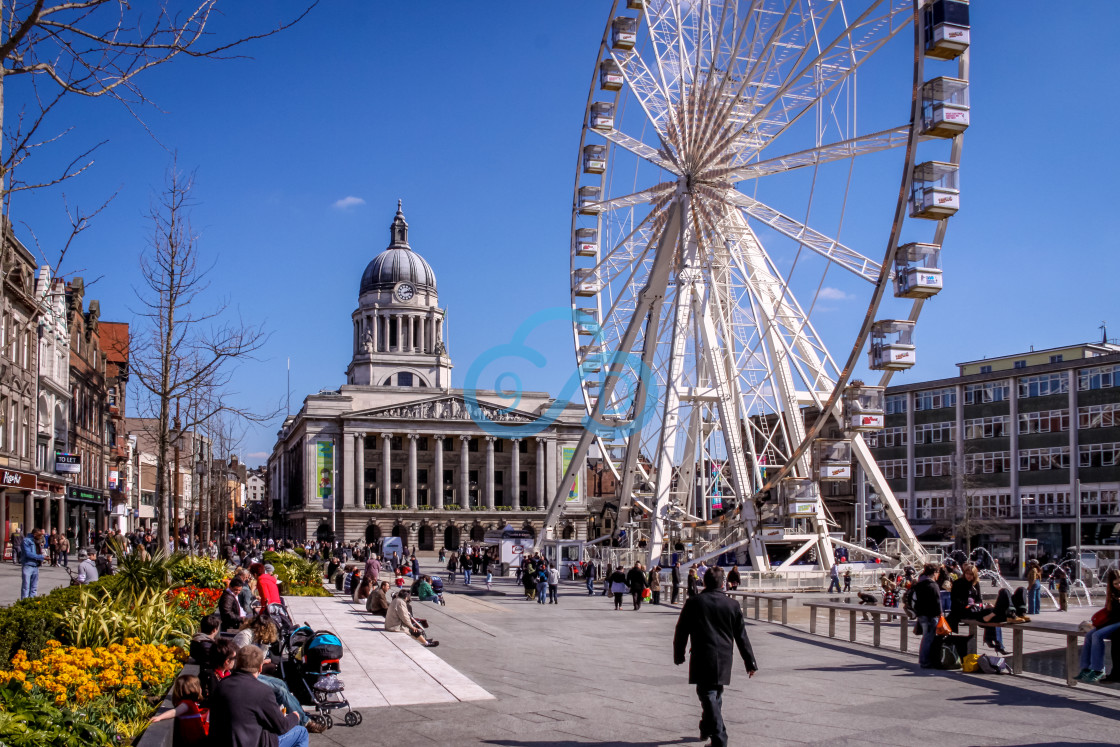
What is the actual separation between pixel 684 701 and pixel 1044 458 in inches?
2420

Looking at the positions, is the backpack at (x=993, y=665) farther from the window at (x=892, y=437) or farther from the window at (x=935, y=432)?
the window at (x=892, y=437)

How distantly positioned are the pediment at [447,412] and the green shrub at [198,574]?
9436 cm

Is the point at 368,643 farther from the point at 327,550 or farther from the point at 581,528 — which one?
the point at 581,528

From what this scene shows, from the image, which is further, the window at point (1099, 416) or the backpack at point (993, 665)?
the window at point (1099, 416)

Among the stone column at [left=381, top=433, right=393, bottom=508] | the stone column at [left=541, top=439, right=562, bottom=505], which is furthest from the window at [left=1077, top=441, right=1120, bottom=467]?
the stone column at [left=381, top=433, right=393, bottom=508]

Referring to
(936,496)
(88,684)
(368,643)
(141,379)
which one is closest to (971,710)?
(88,684)

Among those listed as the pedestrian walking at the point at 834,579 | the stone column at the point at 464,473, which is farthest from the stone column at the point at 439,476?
the pedestrian walking at the point at 834,579

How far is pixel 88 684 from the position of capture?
1129cm

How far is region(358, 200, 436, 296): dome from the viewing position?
5753 inches

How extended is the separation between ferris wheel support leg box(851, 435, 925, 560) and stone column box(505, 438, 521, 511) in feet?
285

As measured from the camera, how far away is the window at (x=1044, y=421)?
220 feet

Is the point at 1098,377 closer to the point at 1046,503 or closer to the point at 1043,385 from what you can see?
the point at 1043,385

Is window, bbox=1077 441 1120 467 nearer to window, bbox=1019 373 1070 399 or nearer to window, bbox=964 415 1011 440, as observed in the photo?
window, bbox=1019 373 1070 399

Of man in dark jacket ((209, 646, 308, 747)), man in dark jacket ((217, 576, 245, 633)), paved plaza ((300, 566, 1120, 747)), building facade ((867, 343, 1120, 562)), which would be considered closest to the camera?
man in dark jacket ((209, 646, 308, 747))
